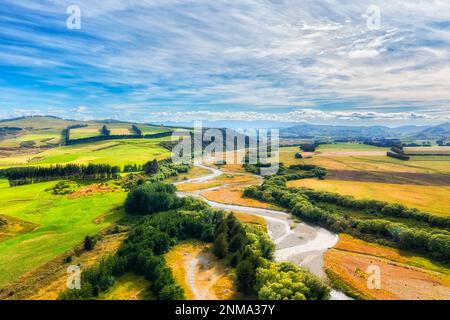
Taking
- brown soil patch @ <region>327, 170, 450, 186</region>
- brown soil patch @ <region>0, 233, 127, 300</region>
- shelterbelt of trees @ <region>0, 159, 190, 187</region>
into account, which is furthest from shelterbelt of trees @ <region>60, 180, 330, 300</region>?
brown soil patch @ <region>327, 170, 450, 186</region>

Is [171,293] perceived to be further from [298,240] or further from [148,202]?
[148,202]

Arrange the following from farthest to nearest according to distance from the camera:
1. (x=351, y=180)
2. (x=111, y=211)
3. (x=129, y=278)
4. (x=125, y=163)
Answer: (x=125, y=163)
(x=351, y=180)
(x=111, y=211)
(x=129, y=278)

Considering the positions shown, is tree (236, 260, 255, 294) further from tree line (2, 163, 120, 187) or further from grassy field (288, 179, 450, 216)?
tree line (2, 163, 120, 187)

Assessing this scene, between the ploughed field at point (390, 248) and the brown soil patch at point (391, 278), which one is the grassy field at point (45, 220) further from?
the brown soil patch at point (391, 278)

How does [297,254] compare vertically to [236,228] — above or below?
below

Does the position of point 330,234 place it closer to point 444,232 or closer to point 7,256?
point 444,232

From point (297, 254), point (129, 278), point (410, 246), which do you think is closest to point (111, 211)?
point (129, 278)
